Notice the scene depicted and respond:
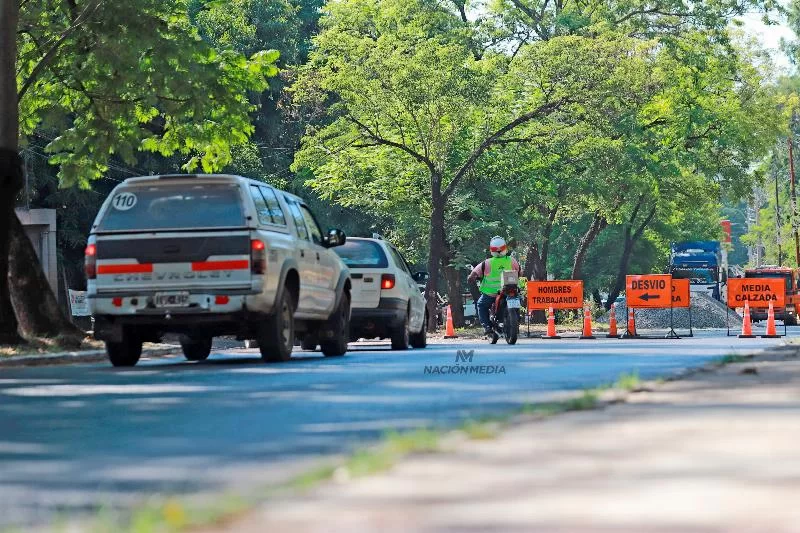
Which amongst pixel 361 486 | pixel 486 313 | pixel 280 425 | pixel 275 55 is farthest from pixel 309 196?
pixel 361 486

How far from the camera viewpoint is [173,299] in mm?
19344

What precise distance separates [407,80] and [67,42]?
1818cm

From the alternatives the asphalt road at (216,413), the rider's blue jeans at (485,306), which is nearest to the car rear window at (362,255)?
the rider's blue jeans at (485,306)

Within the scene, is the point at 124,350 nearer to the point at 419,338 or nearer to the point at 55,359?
the point at 55,359

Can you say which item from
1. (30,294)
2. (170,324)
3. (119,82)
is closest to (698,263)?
(119,82)

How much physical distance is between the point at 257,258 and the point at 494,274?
30.1 feet

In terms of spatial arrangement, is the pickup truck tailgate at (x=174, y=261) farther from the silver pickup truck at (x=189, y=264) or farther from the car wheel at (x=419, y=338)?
the car wheel at (x=419, y=338)

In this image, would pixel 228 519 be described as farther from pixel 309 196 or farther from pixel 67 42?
pixel 309 196

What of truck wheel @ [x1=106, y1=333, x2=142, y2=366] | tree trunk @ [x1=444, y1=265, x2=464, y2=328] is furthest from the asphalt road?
tree trunk @ [x1=444, y1=265, x2=464, y2=328]

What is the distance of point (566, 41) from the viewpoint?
1970 inches

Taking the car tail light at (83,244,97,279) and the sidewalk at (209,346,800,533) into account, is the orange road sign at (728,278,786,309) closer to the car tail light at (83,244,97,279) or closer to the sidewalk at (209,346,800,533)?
the car tail light at (83,244,97,279)

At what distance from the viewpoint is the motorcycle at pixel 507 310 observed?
27703 mm

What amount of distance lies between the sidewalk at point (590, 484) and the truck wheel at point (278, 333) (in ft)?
33.1

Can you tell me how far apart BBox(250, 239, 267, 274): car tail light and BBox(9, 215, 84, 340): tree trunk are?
26.0ft
